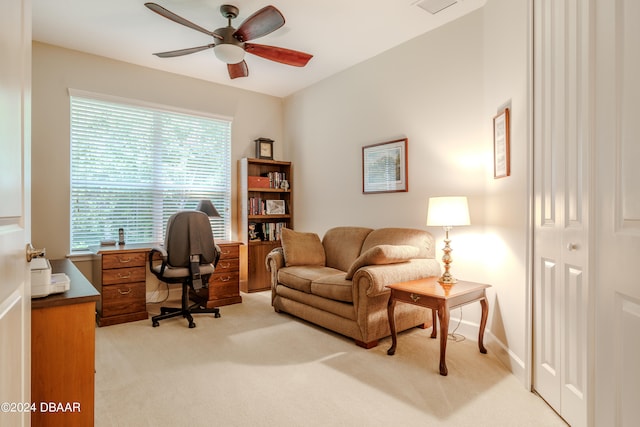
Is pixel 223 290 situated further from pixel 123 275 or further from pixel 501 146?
pixel 501 146

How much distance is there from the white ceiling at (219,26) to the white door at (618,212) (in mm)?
2097

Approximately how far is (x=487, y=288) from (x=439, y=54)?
2.18m

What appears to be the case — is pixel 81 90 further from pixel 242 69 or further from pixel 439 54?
pixel 439 54

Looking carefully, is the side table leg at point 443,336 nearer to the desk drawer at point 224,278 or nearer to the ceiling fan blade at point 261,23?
the ceiling fan blade at point 261,23

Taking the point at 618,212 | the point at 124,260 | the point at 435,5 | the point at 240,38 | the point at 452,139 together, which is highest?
the point at 435,5

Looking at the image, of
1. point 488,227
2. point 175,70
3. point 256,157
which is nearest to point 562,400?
point 488,227

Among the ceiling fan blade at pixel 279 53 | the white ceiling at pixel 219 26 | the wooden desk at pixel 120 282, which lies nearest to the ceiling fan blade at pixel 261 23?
the ceiling fan blade at pixel 279 53

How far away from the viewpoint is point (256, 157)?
5.04 meters

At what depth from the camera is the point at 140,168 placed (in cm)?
416

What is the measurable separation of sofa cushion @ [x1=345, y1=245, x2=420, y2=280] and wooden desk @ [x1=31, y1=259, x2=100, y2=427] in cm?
188

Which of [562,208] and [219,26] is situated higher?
[219,26]

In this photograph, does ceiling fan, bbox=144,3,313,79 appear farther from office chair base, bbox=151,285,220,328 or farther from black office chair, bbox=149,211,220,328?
office chair base, bbox=151,285,220,328

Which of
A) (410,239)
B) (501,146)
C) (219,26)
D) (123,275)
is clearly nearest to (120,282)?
(123,275)

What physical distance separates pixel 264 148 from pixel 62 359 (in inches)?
158
